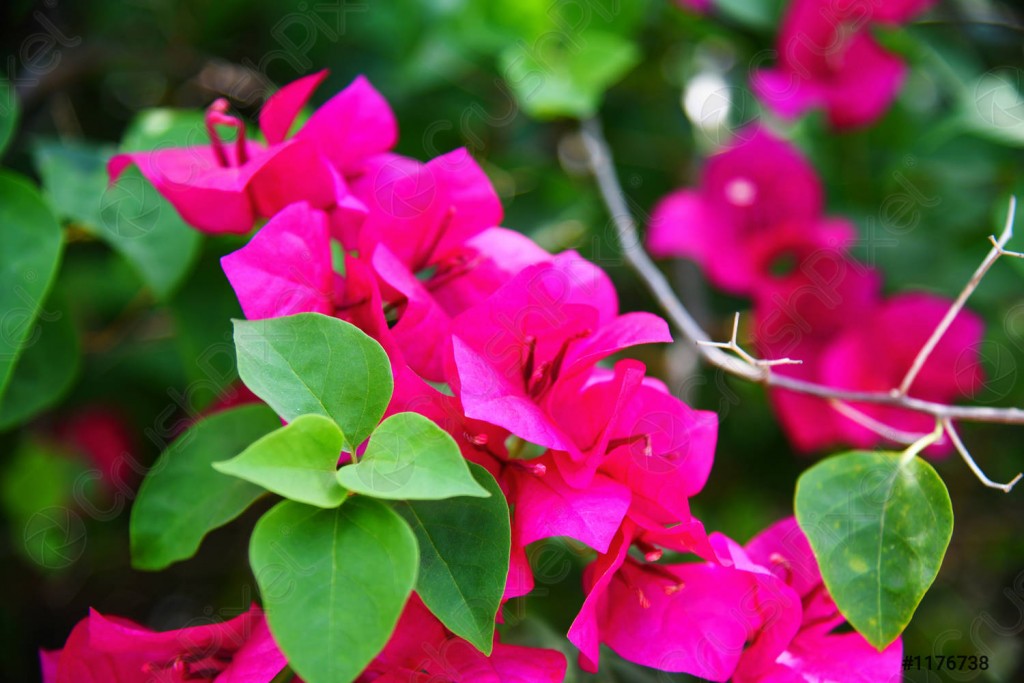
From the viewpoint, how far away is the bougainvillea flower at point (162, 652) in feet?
1.70

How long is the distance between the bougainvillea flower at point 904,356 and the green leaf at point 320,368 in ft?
1.86

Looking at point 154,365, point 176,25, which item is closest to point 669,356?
point 154,365

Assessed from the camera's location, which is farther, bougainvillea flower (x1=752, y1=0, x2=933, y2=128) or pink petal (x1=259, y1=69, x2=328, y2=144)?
bougainvillea flower (x1=752, y1=0, x2=933, y2=128)

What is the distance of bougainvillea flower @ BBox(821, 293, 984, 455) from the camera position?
888 millimetres

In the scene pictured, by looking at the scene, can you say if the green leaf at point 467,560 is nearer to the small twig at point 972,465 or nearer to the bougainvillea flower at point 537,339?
the bougainvillea flower at point 537,339

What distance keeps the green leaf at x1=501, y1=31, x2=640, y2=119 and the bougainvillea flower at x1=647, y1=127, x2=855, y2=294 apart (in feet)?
0.54

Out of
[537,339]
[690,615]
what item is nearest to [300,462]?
[537,339]

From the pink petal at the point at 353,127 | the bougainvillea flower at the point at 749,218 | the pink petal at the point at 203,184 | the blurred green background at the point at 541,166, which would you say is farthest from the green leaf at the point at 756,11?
the pink petal at the point at 203,184

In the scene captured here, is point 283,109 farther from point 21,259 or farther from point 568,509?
point 568,509

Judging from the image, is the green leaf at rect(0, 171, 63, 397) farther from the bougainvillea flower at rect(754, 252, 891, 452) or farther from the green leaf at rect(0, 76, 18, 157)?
the bougainvillea flower at rect(754, 252, 891, 452)

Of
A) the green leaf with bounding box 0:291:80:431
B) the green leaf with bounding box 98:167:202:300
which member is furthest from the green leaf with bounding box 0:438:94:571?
the green leaf with bounding box 98:167:202:300

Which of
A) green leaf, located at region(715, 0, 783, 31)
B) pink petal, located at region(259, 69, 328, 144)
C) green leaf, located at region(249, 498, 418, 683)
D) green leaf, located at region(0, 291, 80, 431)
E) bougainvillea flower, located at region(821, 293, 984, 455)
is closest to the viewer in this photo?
green leaf, located at region(249, 498, 418, 683)

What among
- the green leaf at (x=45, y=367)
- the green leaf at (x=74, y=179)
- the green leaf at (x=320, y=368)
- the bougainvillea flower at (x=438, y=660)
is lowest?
the green leaf at (x=45, y=367)

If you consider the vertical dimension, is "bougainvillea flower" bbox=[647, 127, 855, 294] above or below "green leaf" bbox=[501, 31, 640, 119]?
below
